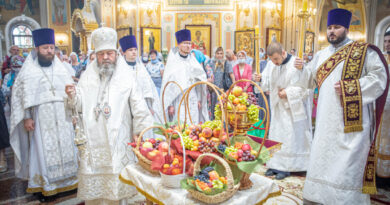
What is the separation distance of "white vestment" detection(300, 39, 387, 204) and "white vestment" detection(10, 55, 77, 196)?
10.0ft

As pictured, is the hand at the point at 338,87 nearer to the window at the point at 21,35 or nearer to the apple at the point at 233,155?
the apple at the point at 233,155

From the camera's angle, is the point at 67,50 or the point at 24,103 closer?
the point at 24,103

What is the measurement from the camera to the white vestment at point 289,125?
402 cm

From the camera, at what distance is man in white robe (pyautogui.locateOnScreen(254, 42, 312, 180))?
3982mm

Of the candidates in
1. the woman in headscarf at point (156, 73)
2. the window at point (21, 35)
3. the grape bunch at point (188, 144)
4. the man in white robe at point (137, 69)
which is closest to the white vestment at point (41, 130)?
the man in white robe at point (137, 69)

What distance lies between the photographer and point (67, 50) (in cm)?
1930

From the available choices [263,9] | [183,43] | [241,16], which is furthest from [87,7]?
Result: [183,43]

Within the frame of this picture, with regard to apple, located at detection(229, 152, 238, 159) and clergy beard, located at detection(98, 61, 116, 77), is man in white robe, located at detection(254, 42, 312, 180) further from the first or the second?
apple, located at detection(229, 152, 238, 159)

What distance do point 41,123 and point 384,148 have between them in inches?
181

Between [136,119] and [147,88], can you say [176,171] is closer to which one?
[136,119]

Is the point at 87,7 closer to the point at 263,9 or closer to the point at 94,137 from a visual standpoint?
the point at 263,9

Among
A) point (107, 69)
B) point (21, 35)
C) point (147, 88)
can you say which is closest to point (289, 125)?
point (147, 88)

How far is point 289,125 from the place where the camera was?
412cm

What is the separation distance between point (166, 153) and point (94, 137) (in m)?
0.99
